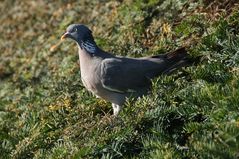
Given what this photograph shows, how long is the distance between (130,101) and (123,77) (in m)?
0.33

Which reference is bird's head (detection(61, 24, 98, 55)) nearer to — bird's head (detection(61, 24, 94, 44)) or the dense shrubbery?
bird's head (detection(61, 24, 94, 44))

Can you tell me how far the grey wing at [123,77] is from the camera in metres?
7.69

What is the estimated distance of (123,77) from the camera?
773 cm

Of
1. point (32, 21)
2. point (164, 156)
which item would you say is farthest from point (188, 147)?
point (32, 21)

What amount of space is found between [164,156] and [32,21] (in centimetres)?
901

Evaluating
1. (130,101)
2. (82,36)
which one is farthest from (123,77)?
(82,36)

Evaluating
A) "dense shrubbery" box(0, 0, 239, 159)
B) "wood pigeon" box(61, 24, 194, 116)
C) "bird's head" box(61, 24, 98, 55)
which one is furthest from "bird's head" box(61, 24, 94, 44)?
"dense shrubbery" box(0, 0, 239, 159)

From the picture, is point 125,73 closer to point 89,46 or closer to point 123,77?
point 123,77

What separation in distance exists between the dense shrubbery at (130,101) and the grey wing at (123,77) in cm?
30

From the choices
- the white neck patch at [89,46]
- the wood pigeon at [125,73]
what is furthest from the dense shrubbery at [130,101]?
the white neck patch at [89,46]

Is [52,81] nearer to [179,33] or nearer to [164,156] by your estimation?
[179,33]

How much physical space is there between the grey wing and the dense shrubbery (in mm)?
299

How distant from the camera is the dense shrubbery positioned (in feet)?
21.4

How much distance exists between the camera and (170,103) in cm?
725
